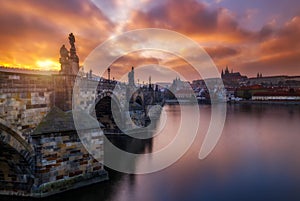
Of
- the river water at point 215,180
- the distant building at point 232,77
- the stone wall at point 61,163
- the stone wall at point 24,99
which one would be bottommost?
the river water at point 215,180

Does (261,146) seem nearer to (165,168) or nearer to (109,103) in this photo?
(165,168)

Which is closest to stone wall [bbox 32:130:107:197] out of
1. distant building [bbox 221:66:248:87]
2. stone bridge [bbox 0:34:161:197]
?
stone bridge [bbox 0:34:161:197]

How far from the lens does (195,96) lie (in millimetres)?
115062

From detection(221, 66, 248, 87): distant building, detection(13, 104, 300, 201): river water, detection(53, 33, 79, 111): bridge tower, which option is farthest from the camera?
detection(221, 66, 248, 87): distant building

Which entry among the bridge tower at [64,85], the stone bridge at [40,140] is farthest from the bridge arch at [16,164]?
the bridge tower at [64,85]

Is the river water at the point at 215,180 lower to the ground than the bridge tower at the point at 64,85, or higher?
lower

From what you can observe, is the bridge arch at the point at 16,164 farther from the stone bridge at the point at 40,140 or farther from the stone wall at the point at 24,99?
the stone wall at the point at 24,99

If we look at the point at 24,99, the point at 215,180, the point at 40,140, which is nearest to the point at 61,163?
the point at 40,140

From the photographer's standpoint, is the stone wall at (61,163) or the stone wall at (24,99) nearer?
the stone wall at (24,99)

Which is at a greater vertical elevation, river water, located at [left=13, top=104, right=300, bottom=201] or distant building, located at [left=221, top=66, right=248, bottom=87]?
distant building, located at [left=221, top=66, right=248, bottom=87]

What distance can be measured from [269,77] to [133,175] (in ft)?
628

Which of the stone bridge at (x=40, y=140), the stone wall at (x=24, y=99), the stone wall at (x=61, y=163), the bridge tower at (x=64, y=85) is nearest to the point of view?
the stone wall at (x=24, y=99)

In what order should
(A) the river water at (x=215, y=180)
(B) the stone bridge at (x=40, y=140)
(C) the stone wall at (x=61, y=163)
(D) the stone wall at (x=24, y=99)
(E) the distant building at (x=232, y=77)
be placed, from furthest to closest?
(E) the distant building at (x=232, y=77), (A) the river water at (x=215, y=180), (C) the stone wall at (x=61, y=163), (B) the stone bridge at (x=40, y=140), (D) the stone wall at (x=24, y=99)

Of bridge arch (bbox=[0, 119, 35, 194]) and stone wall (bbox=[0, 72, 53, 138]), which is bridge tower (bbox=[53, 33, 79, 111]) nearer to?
stone wall (bbox=[0, 72, 53, 138])
